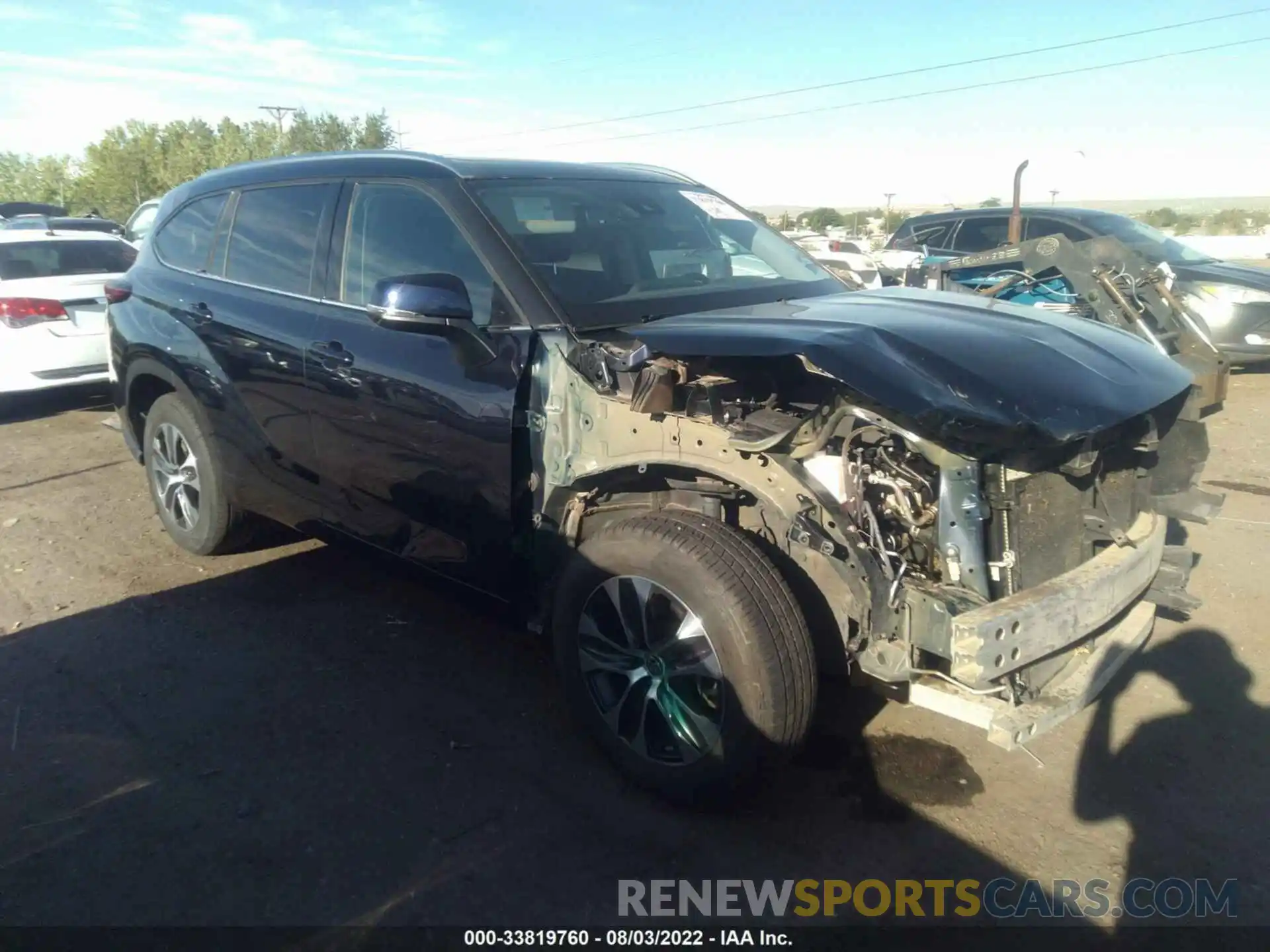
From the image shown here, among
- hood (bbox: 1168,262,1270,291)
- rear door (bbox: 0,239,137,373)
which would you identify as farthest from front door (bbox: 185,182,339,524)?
hood (bbox: 1168,262,1270,291)

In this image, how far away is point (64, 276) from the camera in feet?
30.0

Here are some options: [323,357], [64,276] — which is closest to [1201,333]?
[323,357]

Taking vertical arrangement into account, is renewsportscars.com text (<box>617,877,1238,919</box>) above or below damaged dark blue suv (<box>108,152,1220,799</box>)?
below

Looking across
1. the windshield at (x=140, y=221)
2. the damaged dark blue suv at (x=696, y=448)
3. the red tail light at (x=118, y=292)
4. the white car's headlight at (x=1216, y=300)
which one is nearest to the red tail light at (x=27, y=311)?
the red tail light at (x=118, y=292)

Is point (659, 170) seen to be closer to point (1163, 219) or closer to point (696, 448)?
point (696, 448)

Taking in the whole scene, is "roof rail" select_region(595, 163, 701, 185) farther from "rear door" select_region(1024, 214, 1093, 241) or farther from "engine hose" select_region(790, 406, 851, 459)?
"rear door" select_region(1024, 214, 1093, 241)

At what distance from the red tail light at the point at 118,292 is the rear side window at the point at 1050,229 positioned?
8.80m

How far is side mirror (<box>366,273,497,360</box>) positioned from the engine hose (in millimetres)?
1143

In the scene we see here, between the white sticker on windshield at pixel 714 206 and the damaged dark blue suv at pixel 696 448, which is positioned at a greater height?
the white sticker on windshield at pixel 714 206

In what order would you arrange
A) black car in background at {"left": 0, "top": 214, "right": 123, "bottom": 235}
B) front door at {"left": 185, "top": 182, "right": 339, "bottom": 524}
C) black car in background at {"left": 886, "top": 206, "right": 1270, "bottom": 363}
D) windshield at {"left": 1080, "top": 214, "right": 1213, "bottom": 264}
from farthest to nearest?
black car in background at {"left": 0, "top": 214, "right": 123, "bottom": 235} < windshield at {"left": 1080, "top": 214, "right": 1213, "bottom": 264} < black car in background at {"left": 886, "top": 206, "right": 1270, "bottom": 363} < front door at {"left": 185, "top": 182, "right": 339, "bottom": 524}

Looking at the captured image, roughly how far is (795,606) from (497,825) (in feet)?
3.83

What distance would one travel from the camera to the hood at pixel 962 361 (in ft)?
8.63

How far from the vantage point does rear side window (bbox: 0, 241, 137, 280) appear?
9078mm

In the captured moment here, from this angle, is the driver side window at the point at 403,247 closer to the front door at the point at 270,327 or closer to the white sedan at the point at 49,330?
the front door at the point at 270,327
